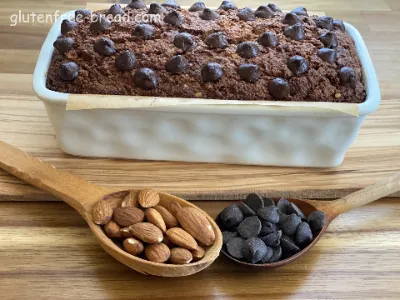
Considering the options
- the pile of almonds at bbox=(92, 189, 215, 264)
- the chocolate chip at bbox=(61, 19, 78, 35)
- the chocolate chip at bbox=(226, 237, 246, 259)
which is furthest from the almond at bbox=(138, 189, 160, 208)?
the chocolate chip at bbox=(61, 19, 78, 35)

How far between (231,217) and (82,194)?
0.69ft

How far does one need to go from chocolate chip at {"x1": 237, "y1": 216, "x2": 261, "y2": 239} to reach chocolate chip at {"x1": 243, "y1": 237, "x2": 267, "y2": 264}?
13 millimetres

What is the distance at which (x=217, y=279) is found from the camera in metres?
0.72

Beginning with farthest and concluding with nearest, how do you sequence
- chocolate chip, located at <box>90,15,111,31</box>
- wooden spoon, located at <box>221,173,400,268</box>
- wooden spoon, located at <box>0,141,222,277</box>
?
chocolate chip, located at <box>90,15,111,31</box>
wooden spoon, located at <box>221,173,400,268</box>
wooden spoon, located at <box>0,141,222,277</box>

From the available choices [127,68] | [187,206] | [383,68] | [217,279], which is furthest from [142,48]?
[383,68]

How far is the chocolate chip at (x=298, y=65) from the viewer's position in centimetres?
82

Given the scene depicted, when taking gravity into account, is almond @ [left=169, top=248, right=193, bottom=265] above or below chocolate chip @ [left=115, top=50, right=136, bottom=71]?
below

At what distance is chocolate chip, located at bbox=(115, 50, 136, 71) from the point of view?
0.82m

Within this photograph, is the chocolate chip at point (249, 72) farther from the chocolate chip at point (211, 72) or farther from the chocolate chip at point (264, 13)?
the chocolate chip at point (264, 13)

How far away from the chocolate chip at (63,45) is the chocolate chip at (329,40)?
Result: 40cm

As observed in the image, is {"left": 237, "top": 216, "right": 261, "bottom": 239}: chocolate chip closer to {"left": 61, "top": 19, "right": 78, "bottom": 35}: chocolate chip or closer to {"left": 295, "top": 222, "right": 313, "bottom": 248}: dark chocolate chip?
{"left": 295, "top": 222, "right": 313, "bottom": 248}: dark chocolate chip

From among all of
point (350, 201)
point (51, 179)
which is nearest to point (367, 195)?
point (350, 201)

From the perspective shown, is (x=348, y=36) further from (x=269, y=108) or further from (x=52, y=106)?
Answer: (x=52, y=106)

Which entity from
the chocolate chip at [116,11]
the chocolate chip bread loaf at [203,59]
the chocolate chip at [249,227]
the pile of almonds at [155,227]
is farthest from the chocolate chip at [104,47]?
the chocolate chip at [249,227]
